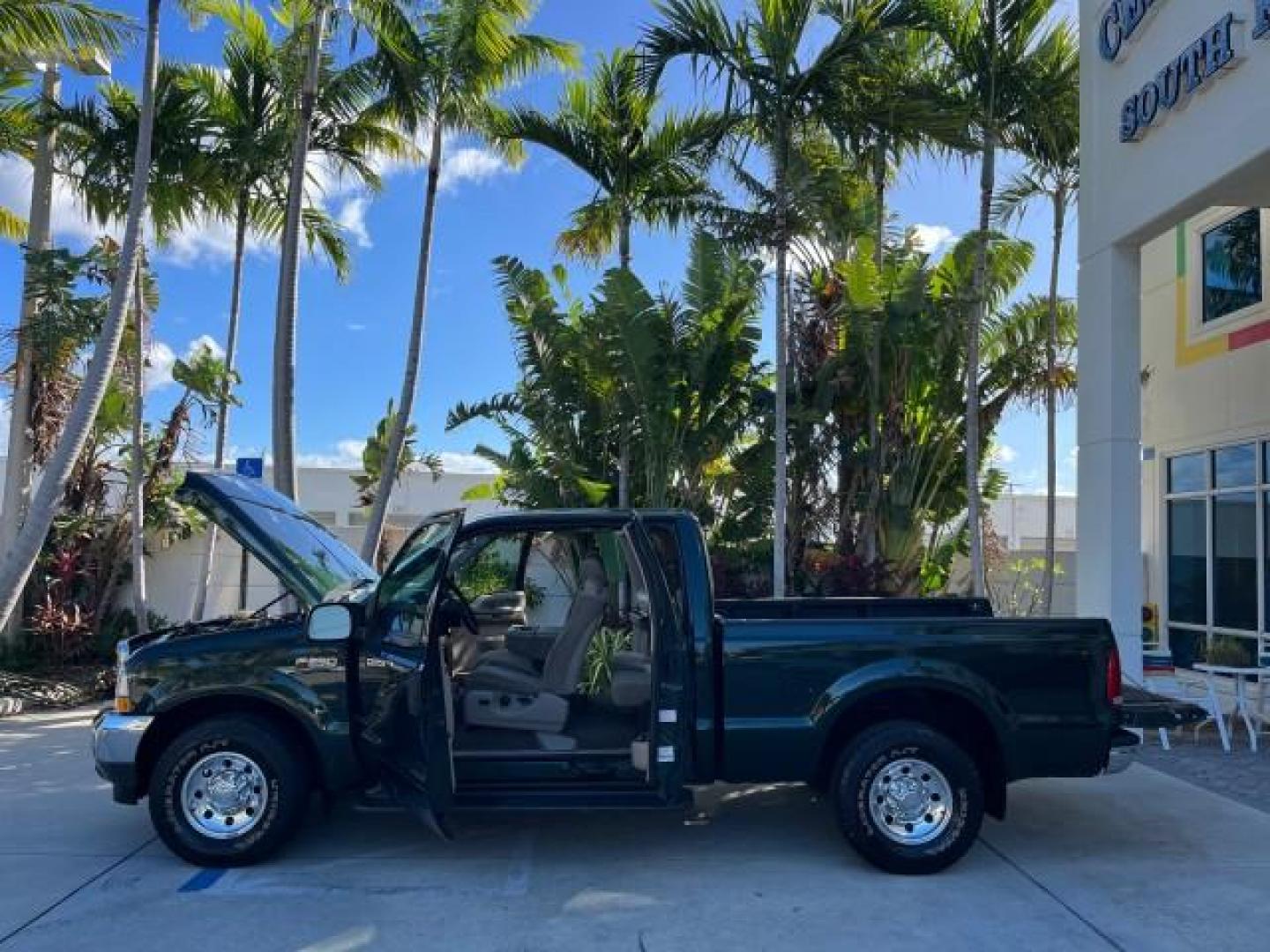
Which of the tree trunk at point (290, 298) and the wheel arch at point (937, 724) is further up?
the tree trunk at point (290, 298)

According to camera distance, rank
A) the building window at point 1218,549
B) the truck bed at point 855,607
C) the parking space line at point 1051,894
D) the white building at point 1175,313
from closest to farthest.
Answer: the parking space line at point 1051,894
the truck bed at point 855,607
the white building at point 1175,313
the building window at point 1218,549

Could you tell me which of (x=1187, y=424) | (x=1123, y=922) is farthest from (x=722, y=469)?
(x=1123, y=922)

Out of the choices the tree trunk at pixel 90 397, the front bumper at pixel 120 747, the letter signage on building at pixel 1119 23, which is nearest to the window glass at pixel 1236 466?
the letter signage on building at pixel 1119 23

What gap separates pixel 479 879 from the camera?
5.46m

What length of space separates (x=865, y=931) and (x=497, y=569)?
12.3 feet

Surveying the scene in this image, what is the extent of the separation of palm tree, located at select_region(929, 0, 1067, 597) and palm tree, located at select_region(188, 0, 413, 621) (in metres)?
6.95

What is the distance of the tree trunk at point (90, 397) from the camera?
10.2 metres

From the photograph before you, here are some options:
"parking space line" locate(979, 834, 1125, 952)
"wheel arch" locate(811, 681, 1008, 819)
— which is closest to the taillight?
"wheel arch" locate(811, 681, 1008, 819)

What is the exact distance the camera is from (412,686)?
533 centimetres

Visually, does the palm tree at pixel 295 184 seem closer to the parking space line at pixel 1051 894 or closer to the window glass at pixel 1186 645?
the parking space line at pixel 1051 894

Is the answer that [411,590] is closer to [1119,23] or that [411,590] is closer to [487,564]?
[487,564]

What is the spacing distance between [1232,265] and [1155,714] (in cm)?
820

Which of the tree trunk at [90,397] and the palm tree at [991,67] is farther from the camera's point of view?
the palm tree at [991,67]

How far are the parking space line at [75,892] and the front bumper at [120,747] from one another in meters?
0.36
